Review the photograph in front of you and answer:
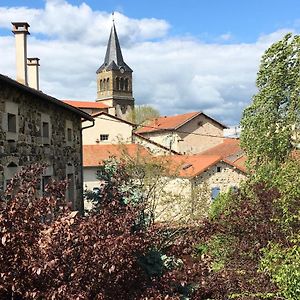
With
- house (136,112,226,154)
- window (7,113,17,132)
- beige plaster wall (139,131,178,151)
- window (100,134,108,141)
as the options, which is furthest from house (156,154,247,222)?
house (136,112,226,154)

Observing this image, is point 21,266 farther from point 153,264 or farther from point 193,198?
point 193,198

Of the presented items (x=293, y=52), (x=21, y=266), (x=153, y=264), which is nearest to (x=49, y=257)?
(x=21, y=266)

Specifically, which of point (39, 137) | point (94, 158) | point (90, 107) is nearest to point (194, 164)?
point (94, 158)

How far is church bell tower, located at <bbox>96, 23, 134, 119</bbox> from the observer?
9319 centimetres

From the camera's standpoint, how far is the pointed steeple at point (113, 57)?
9000cm

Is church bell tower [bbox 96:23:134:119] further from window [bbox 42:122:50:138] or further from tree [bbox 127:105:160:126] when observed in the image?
window [bbox 42:122:50:138]

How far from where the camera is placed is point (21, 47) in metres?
15.6

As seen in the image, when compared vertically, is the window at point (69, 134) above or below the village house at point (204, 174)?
above

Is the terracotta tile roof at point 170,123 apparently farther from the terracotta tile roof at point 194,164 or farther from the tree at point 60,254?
the tree at point 60,254

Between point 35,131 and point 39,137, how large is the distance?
14.2 inches

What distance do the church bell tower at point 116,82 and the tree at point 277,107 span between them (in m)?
72.2

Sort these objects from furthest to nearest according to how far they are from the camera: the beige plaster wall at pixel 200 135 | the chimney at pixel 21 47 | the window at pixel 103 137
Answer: the beige plaster wall at pixel 200 135 → the window at pixel 103 137 → the chimney at pixel 21 47

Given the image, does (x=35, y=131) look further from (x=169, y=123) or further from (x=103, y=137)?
(x=169, y=123)

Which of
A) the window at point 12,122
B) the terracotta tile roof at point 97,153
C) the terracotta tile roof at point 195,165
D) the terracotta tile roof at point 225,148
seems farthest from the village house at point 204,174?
the window at point 12,122
